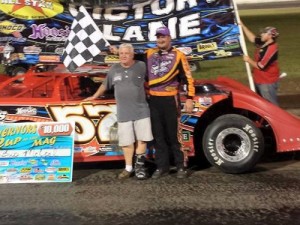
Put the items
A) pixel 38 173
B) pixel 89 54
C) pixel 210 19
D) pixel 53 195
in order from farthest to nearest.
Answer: pixel 210 19
pixel 89 54
pixel 38 173
pixel 53 195

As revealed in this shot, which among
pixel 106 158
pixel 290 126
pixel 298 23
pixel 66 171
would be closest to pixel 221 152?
pixel 290 126

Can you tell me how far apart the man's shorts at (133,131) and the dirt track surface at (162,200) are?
472mm

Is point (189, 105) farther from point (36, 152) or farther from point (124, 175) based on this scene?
point (36, 152)

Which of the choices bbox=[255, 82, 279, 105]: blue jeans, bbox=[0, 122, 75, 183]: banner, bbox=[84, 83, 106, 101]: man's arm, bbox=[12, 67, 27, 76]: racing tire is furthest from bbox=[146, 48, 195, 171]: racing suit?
bbox=[12, 67, 27, 76]: racing tire

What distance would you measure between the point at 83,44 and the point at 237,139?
2.18 m

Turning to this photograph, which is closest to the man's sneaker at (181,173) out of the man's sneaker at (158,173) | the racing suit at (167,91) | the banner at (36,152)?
the racing suit at (167,91)

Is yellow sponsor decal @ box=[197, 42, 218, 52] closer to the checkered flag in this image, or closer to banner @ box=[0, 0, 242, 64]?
banner @ box=[0, 0, 242, 64]

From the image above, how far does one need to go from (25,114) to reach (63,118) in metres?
0.44

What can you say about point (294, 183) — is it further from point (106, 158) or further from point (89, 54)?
point (89, 54)

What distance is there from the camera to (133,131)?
19.7 feet

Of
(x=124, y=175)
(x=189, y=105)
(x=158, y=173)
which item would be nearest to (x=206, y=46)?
(x=189, y=105)

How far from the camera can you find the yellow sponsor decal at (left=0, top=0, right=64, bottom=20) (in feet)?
24.0

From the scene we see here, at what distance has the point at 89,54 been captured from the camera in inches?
257

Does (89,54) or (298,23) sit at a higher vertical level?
(298,23)
